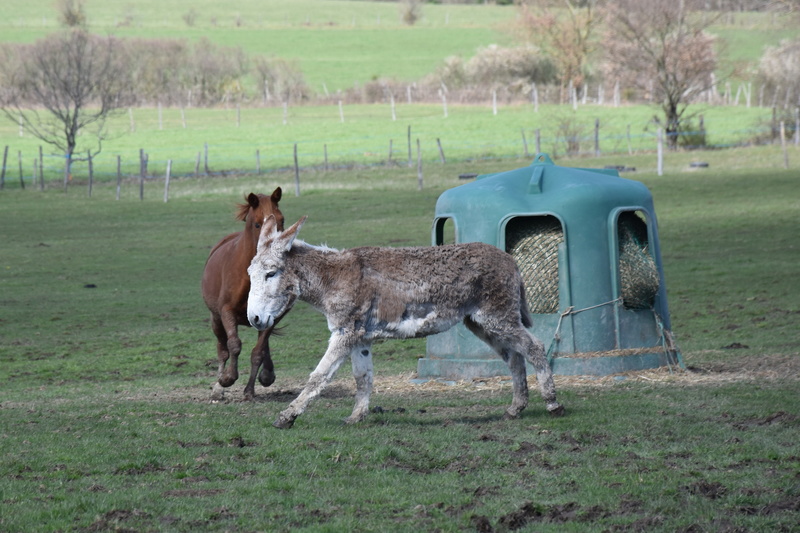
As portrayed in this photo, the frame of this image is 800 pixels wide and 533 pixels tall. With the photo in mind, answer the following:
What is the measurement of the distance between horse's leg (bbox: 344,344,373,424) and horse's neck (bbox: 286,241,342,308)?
602mm

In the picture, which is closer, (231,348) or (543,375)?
(543,375)

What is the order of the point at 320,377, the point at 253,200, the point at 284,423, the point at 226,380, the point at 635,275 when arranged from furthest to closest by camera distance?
the point at 635,275 < the point at 226,380 < the point at 253,200 < the point at 284,423 < the point at 320,377

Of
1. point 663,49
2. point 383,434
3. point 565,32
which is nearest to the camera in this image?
point 383,434

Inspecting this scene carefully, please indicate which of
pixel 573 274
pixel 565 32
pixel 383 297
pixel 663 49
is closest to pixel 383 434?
pixel 383 297

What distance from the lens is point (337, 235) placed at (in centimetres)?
2795

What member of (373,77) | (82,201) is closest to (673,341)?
(82,201)

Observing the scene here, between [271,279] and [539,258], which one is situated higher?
[271,279]

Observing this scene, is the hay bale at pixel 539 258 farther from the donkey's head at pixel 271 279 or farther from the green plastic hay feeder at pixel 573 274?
the donkey's head at pixel 271 279

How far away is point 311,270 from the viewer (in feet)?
28.9

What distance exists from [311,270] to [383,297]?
0.69m

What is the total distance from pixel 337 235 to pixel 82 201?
14623mm

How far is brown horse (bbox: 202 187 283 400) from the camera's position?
418 inches

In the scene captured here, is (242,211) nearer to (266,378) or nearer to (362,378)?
(266,378)

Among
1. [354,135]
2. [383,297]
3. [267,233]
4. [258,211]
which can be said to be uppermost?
[354,135]
